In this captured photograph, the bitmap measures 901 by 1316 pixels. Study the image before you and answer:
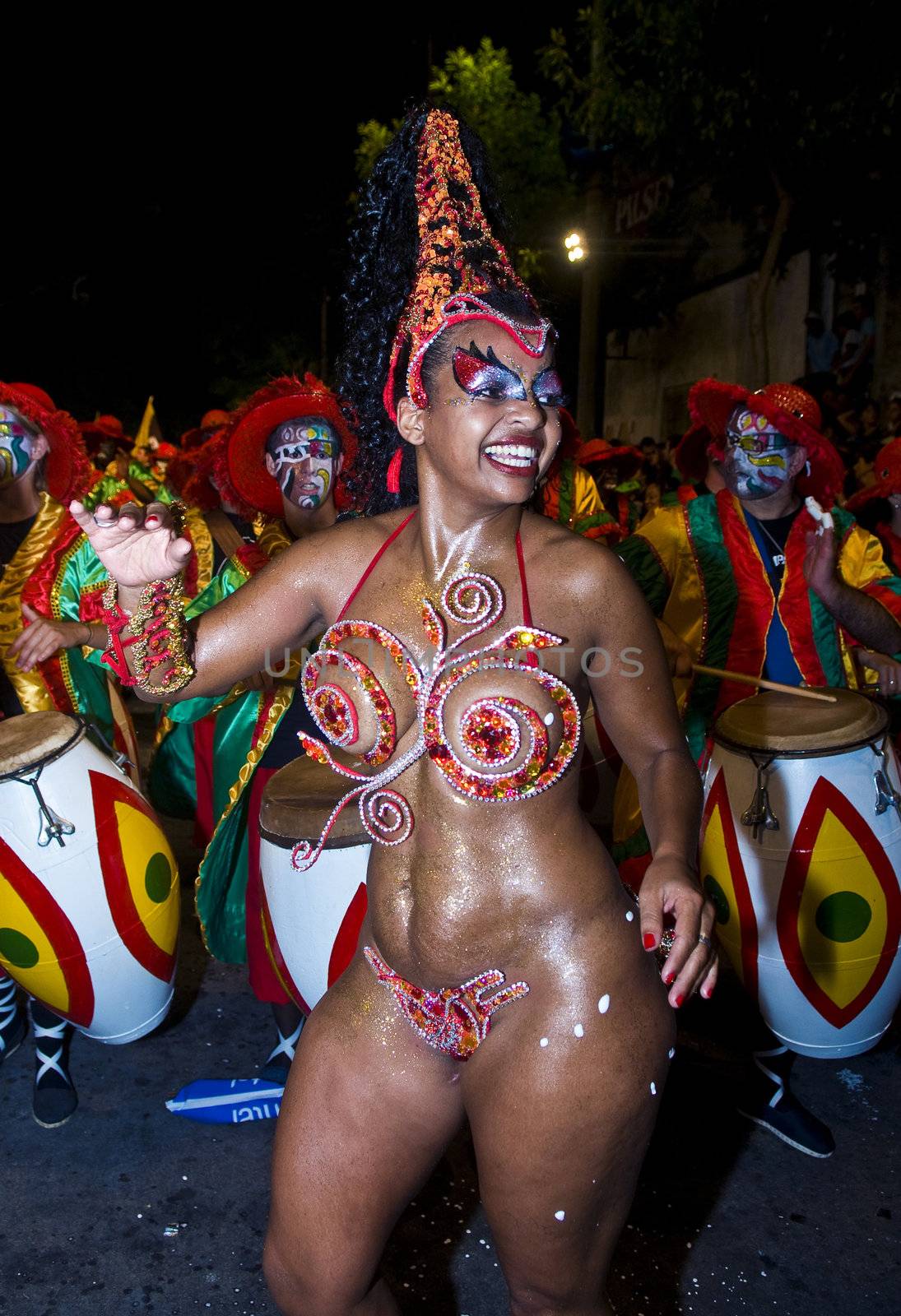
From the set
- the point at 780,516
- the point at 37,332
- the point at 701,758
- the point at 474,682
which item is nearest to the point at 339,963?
the point at 474,682

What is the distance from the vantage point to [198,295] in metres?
28.2

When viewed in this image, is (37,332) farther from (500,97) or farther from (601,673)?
(601,673)

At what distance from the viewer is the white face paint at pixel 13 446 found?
3959 mm

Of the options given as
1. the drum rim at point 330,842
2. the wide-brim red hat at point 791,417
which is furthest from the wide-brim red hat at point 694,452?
the drum rim at point 330,842

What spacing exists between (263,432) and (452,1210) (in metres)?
2.64

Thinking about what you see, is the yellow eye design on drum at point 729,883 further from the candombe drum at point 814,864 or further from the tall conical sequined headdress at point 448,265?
the tall conical sequined headdress at point 448,265

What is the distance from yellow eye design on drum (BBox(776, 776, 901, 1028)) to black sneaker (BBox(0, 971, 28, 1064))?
259 cm

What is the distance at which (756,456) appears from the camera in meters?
3.94

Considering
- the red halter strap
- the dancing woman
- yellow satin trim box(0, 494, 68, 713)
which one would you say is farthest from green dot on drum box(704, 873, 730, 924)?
yellow satin trim box(0, 494, 68, 713)

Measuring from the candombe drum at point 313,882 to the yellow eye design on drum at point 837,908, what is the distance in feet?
3.99

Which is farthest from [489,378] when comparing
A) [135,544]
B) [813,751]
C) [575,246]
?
[575,246]

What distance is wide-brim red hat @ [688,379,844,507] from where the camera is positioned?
12.6 ft

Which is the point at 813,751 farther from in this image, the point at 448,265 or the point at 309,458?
the point at 309,458

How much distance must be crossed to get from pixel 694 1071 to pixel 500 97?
69.5ft
